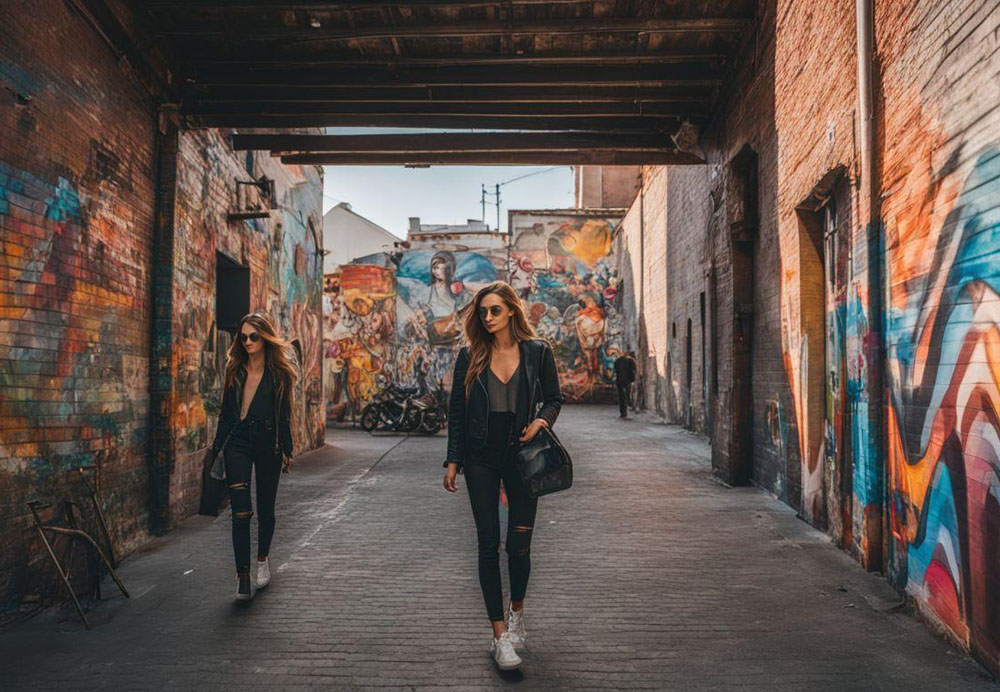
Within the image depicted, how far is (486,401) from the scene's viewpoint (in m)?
3.85

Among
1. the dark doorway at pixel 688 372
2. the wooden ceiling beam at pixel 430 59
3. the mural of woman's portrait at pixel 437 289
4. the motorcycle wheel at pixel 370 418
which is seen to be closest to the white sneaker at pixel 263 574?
the wooden ceiling beam at pixel 430 59

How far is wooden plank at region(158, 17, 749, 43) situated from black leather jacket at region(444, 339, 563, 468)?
160 inches

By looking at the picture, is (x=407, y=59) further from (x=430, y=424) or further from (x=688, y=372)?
(x=688, y=372)

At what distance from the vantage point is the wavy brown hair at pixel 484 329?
3.95 m

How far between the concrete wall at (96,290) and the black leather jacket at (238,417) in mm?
1222

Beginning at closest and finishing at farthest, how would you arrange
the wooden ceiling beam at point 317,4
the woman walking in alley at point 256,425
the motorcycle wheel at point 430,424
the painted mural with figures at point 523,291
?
the woman walking in alley at point 256,425 → the wooden ceiling beam at point 317,4 → the motorcycle wheel at point 430,424 → the painted mural with figures at point 523,291

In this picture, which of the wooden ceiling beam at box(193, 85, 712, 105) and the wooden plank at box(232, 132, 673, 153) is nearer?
the wooden ceiling beam at box(193, 85, 712, 105)

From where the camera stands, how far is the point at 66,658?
382 centimetres

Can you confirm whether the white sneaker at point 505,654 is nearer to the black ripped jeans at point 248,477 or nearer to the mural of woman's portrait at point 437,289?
the black ripped jeans at point 248,477

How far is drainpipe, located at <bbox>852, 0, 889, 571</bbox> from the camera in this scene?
5070 millimetres

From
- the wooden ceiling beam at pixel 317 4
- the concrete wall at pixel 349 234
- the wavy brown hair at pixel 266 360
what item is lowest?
the wavy brown hair at pixel 266 360

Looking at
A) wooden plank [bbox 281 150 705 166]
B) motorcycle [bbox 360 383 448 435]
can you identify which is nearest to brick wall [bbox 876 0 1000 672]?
wooden plank [bbox 281 150 705 166]

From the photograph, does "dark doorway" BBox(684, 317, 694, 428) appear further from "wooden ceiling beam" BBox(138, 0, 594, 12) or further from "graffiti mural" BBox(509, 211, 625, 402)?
"graffiti mural" BBox(509, 211, 625, 402)

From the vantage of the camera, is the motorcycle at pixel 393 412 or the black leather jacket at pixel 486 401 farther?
the motorcycle at pixel 393 412
